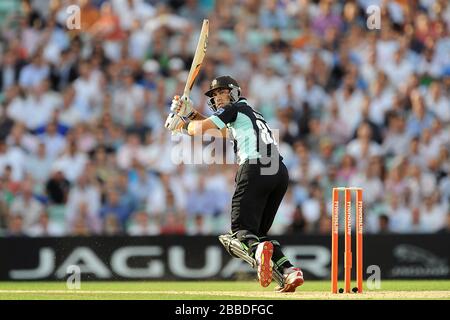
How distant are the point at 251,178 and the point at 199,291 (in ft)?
5.18

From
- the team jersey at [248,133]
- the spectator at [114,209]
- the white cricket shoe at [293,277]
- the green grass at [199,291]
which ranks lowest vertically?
the green grass at [199,291]

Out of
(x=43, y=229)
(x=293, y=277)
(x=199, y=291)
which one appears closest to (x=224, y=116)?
(x=293, y=277)

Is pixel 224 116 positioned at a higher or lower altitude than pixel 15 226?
higher

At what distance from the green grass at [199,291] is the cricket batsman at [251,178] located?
0.36 meters

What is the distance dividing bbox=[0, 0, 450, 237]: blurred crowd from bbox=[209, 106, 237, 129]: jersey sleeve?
172 inches

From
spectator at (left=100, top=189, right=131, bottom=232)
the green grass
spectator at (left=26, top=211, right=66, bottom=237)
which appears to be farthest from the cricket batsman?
spectator at (left=26, top=211, right=66, bottom=237)

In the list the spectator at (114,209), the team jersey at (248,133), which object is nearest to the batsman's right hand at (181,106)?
the team jersey at (248,133)

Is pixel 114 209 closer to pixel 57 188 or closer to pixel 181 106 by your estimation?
pixel 57 188

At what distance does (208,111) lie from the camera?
15617mm

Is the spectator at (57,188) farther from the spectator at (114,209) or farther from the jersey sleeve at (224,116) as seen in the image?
the jersey sleeve at (224,116)

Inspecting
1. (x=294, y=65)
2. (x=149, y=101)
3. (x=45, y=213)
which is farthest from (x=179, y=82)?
(x=45, y=213)

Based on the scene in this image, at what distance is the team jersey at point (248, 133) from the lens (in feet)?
33.3

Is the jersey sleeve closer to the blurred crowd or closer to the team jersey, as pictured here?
the team jersey

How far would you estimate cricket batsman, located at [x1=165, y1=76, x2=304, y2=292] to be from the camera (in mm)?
10008
